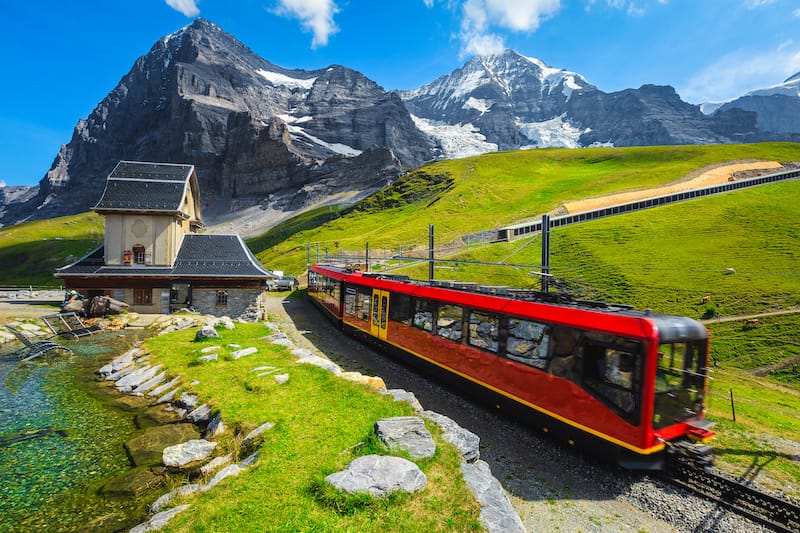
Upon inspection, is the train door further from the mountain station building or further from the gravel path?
the mountain station building

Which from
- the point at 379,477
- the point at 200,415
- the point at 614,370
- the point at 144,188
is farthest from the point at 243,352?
the point at 144,188

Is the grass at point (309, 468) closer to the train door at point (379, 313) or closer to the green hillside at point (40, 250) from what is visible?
the train door at point (379, 313)

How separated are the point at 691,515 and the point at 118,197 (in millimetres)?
38959

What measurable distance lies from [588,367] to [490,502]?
4220 mm

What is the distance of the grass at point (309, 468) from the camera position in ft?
18.8

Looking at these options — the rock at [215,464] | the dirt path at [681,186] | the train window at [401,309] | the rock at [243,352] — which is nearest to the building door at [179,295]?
the rock at [243,352]

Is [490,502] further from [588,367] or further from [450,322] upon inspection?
[450,322]

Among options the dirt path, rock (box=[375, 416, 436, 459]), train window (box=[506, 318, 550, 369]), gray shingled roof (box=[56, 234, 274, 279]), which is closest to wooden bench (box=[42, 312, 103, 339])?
gray shingled roof (box=[56, 234, 274, 279])

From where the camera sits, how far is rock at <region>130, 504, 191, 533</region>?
591 cm

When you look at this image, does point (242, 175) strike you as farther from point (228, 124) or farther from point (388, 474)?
point (388, 474)

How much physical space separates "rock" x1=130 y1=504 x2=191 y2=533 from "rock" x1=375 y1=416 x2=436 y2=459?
3530 millimetres

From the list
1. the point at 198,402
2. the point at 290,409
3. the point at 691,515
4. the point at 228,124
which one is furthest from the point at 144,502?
the point at 228,124

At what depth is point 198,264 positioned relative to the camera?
32188mm

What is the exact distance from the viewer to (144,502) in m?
7.77
